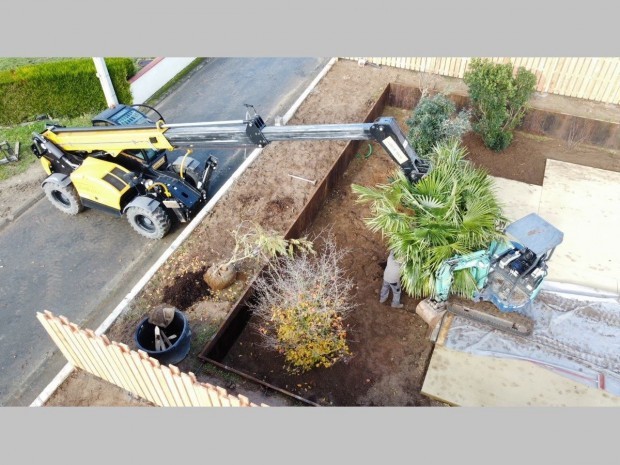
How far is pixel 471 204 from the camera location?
9266mm

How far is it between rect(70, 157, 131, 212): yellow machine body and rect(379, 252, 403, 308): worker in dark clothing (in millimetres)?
5624

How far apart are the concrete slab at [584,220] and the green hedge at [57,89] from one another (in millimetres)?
11778

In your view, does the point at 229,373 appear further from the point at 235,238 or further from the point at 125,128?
the point at 125,128

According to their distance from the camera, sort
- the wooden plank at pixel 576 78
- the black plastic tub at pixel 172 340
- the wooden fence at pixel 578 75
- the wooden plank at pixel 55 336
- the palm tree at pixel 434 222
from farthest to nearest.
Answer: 1. the wooden plank at pixel 576 78
2. the wooden fence at pixel 578 75
3. the palm tree at pixel 434 222
4. the black plastic tub at pixel 172 340
5. the wooden plank at pixel 55 336

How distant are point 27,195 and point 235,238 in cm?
583

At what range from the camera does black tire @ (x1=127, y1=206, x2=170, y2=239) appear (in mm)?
10986

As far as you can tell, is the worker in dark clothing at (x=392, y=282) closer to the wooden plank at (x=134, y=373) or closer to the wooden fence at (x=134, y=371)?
the wooden fence at (x=134, y=371)

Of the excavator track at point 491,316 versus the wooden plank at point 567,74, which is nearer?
the excavator track at point 491,316

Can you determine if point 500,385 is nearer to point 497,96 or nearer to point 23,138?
point 497,96

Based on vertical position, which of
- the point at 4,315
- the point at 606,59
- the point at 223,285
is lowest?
the point at 4,315

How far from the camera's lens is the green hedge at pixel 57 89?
47.8 ft

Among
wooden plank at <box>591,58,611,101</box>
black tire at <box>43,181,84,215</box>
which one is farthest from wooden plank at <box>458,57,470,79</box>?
black tire at <box>43,181,84,215</box>

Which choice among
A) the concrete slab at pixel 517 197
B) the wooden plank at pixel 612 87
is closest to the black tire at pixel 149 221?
the concrete slab at pixel 517 197

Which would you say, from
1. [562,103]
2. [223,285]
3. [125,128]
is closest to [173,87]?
[125,128]
